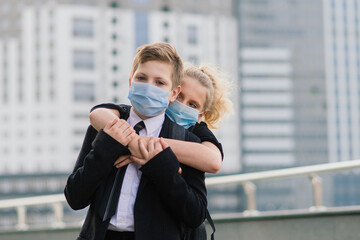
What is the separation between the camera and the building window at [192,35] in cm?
8931

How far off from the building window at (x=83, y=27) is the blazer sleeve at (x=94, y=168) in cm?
8723

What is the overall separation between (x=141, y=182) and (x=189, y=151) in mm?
164

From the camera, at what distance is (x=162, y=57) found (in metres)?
1.93

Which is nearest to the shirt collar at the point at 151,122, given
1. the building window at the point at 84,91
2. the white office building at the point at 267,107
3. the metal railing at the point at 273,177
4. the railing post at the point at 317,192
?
the metal railing at the point at 273,177

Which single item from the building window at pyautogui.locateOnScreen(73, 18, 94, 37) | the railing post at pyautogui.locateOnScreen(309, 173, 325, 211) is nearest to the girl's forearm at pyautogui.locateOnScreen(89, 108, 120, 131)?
the railing post at pyautogui.locateOnScreen(309, 173, 325, 211)

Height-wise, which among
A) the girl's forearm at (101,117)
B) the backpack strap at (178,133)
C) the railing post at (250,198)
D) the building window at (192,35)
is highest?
the building window at (192,35)

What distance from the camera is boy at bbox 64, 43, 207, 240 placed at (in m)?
1.83

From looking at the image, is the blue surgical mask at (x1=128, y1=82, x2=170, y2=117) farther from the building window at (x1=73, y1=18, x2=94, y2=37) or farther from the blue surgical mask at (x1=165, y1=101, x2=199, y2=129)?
the building window at (x1=73, y1=18, x2=94, y2=37)

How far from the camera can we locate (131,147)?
73.4 inches

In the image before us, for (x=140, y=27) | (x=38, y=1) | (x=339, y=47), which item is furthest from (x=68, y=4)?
(x=339, y=47)

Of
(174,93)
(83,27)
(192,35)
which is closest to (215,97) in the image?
(174,93)

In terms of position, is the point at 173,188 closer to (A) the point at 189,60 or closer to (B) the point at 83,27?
(A) the point at 189,60

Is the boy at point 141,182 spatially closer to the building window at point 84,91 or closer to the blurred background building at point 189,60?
the blurred background building at point 189,60

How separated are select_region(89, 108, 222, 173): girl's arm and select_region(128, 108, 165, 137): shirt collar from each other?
0.05m
